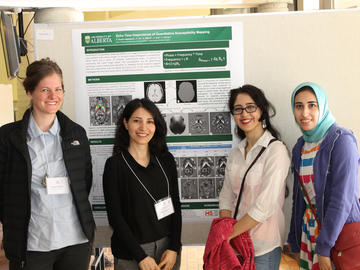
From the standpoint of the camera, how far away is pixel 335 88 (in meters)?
2.42

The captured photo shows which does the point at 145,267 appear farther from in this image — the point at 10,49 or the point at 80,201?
the point at 10,49

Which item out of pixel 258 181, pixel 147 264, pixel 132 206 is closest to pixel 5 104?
pixel 132 206

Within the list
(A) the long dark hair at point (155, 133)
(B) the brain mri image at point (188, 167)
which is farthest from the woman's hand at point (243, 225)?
(B) the brain mri image at point (188, 167)

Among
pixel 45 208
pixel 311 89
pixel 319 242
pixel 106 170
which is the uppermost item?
pixel 311 89

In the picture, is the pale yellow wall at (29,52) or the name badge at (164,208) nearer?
the name badge at (164,208)

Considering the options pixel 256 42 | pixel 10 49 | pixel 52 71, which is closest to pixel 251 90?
pixel 256 42

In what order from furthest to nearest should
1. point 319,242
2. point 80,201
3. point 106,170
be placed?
1. point 106,170
2. point 80,201
3. point 319,242

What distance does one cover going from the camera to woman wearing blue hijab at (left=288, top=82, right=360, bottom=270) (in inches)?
65.3

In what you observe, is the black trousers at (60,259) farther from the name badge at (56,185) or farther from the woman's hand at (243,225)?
the woman's hand at (243,225)

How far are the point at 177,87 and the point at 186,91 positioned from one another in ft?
0.23

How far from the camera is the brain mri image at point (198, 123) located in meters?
2.50

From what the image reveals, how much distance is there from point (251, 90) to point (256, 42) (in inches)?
22.5

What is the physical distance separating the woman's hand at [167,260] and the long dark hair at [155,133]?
1.81ft

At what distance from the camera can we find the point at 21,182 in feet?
5.63
